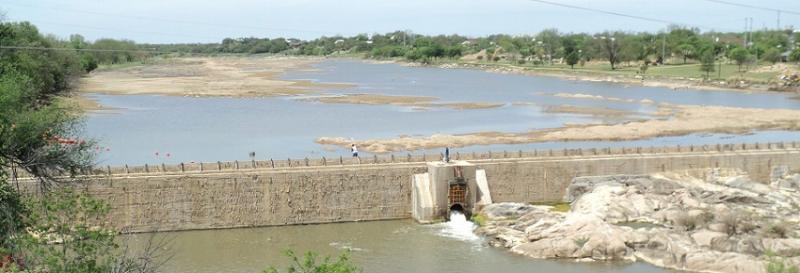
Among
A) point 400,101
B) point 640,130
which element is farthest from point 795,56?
point 640,130

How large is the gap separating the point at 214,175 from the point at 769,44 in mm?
142225

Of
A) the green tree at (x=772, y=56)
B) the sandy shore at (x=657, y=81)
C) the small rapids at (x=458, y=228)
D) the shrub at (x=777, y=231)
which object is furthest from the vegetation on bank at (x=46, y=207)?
the green tree at (x=772, y=56)

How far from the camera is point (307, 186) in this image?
131ft

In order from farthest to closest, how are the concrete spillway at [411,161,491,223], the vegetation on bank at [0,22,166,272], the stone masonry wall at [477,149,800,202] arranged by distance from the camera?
the stone masonry wall at [477,149,800,202] → the concrete spillway at [411,161,491,223] → the vegetation on bank at [0,22,166,272]

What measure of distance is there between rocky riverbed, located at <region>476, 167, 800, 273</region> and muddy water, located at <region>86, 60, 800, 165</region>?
1753 cm

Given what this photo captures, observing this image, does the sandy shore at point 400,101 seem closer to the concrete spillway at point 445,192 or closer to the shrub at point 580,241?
the concrete spillway at point 445,192

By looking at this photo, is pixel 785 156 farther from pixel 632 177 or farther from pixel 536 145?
pixel 536 145

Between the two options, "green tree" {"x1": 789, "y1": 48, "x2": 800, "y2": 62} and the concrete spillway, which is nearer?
the concrete spillway

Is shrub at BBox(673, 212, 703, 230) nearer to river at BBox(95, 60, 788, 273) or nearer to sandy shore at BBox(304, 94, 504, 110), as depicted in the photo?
river at BBox(95, 60, 788, 273)

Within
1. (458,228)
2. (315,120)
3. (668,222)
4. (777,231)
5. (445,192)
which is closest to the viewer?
(777,231)

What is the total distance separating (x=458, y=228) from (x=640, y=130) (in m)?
33.3

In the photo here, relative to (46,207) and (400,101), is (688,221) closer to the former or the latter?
(46,207)

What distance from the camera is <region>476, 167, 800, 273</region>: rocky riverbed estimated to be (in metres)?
33.3

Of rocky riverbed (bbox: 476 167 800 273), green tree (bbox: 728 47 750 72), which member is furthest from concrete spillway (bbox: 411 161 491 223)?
green tree (bbox: 728 47 750 72)
